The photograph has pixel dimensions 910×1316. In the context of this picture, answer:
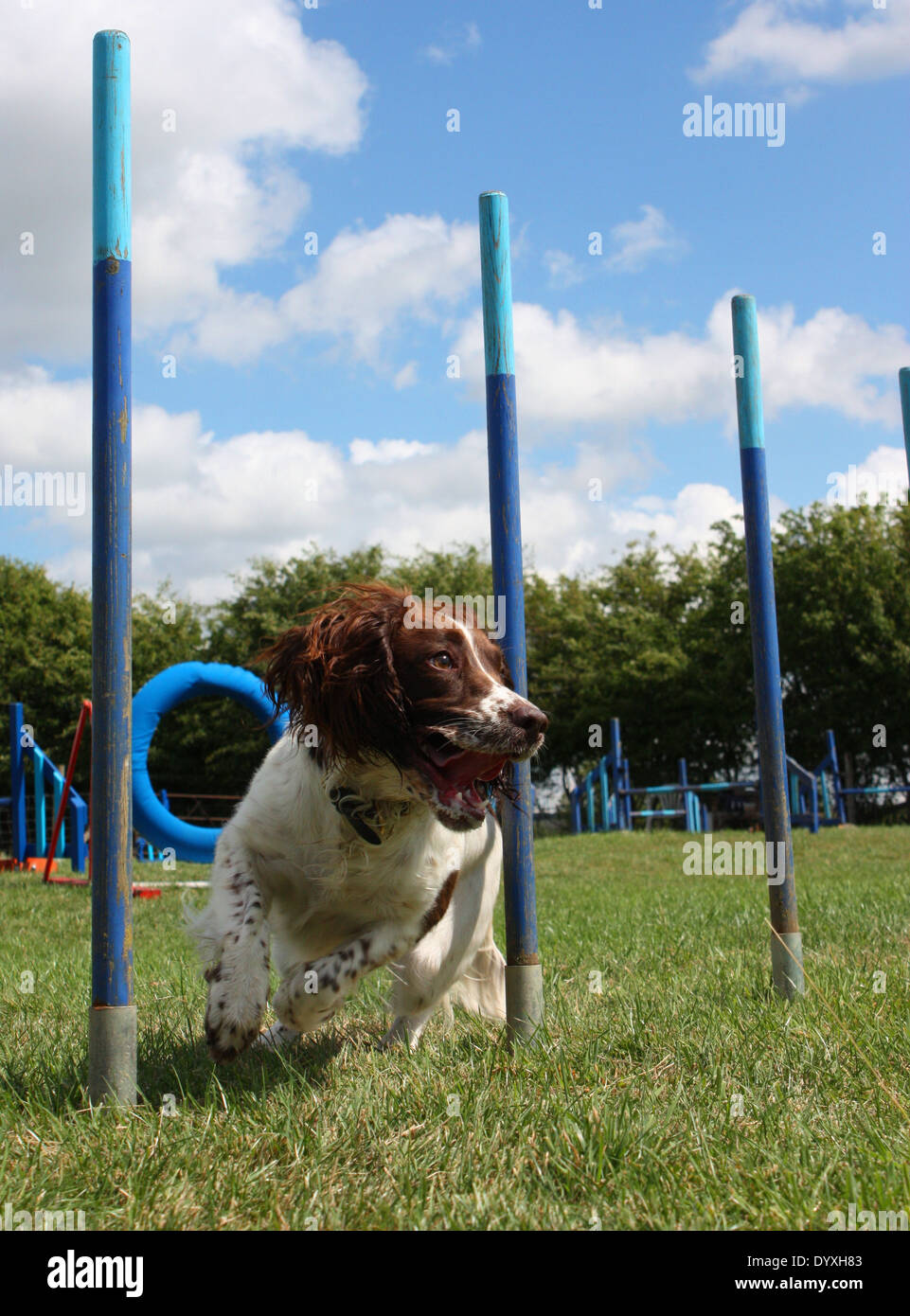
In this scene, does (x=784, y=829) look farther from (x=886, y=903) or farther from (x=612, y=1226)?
(x=886, y=903)

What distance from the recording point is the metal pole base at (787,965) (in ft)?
13.4

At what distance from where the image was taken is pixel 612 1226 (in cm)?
205

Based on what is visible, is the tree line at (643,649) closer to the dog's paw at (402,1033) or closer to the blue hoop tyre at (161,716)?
the blue hoop tyre at (161,716)

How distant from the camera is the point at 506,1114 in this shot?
8.77 feet

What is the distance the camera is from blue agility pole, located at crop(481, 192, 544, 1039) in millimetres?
3635

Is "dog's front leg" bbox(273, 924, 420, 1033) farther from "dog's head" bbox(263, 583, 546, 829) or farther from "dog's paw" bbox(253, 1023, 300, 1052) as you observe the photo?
"dog's head" bbox(263, 583, 546, 829)

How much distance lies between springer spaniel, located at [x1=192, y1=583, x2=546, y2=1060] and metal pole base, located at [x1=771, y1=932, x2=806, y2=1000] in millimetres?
1249

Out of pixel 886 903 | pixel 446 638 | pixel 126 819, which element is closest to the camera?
pixel 126 819
